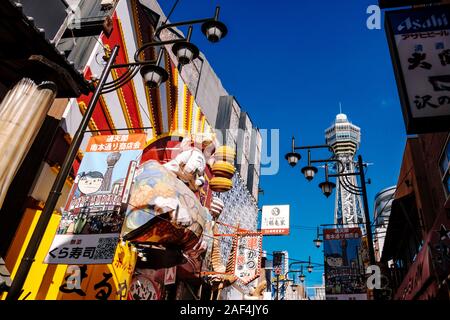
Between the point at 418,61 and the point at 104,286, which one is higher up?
the point at 418,61

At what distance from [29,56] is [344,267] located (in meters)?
16.9

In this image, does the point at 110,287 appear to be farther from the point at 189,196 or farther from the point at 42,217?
the point at 42,217

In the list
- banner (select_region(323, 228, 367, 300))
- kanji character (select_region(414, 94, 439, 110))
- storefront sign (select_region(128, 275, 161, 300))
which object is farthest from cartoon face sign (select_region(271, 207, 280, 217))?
kanji character (select_region(414, 94, 439, 110))

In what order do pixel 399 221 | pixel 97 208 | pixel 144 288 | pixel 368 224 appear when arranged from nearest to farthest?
1. pixel 97 208
2. pixel 368 224
3. pixel 144 288
4. pixel 399 221

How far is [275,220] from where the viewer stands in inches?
1507

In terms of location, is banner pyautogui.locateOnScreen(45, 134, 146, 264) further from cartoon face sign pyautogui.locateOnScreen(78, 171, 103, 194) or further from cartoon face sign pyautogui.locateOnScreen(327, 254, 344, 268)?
cartoon face sign pyautogui.locateOnScreen(327, 254, 344, 268)

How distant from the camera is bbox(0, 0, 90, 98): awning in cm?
746

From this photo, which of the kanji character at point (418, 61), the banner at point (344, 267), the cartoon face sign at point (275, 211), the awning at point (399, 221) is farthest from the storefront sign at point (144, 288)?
the cartoon face sign at point (275, 211)

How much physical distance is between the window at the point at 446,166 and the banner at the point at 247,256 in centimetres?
1151

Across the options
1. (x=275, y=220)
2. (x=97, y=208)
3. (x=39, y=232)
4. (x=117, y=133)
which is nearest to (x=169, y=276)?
(x=117, y=133)

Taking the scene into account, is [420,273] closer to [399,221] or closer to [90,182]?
[399,221]

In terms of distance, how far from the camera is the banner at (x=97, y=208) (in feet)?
26.8

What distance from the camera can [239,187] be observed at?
34844 millimetres
